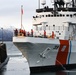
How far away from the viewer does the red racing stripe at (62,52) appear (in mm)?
39562

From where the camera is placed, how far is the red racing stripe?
39562 millimetres

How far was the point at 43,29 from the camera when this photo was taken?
41.8 meters

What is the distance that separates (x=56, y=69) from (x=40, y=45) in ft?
11.9

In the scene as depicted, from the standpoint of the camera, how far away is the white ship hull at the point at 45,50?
1503 inches

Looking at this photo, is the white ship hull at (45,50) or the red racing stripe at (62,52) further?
the red racing stripe at (62,52)

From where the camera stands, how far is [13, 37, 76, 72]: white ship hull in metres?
38.2

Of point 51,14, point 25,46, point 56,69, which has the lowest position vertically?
point 56,69

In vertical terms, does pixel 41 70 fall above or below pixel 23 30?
below

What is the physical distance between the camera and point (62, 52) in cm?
3988

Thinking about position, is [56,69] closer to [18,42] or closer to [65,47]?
[65,47]

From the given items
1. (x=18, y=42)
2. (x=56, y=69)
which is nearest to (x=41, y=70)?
(x=56, y=69)

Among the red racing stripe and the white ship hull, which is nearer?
the white ship hull

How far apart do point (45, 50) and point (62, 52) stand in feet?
5.92

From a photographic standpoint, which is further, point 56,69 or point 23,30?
point 56,69
